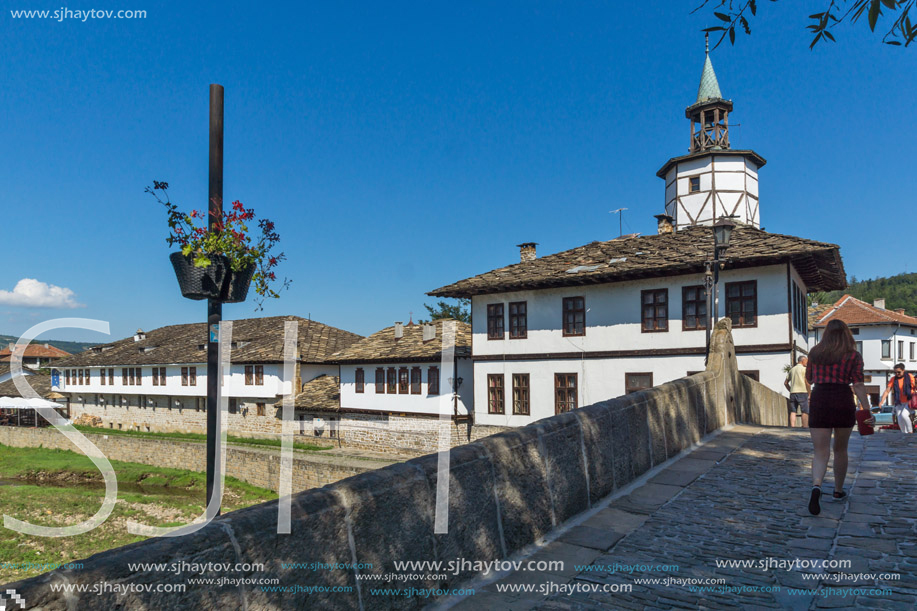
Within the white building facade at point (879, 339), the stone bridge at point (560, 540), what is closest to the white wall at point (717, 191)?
the white building facade at point (879, 339)

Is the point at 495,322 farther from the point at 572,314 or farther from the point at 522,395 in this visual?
the point at 572,314

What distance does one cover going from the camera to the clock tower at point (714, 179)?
29.4m

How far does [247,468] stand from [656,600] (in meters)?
28.3

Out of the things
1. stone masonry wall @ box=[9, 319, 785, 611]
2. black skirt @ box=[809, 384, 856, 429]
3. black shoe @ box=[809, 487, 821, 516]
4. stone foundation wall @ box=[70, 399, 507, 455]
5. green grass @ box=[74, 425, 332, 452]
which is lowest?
green grass @ box=[74, 425, 332, 452]

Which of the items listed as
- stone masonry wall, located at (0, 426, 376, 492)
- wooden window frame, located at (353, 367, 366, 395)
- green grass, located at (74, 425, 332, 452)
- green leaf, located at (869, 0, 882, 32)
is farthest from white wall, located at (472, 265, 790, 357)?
green leaf, located at (869, 0, 882, 32)

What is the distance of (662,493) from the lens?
5.63 metres

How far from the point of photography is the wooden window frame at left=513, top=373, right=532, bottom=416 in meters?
24.2

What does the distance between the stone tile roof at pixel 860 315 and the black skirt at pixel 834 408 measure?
42.9m

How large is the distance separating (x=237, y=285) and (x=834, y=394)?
4.72 m

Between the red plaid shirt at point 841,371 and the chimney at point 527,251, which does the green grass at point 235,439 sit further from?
the red plaid shirt at point 841,371

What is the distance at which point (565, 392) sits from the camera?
23.3m

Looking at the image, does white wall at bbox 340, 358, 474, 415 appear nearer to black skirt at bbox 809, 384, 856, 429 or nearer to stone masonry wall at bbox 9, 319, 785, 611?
stone masonry wall at bbox 9, 319, 785, 611

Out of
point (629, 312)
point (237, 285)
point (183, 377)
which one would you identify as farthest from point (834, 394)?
point (183, 377)

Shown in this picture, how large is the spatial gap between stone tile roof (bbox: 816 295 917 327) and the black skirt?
4285 centimetres
